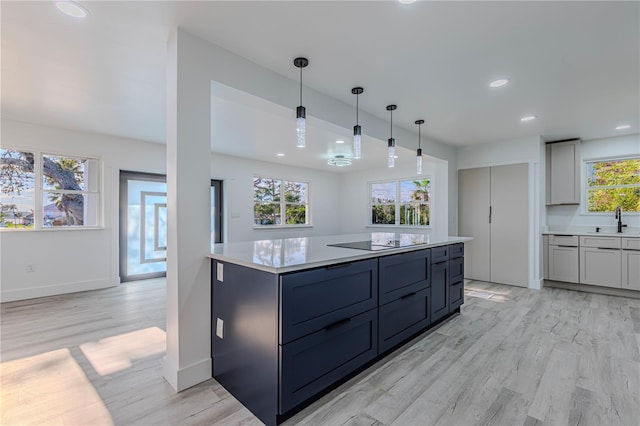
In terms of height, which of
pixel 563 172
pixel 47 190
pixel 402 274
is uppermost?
pixel 563 172

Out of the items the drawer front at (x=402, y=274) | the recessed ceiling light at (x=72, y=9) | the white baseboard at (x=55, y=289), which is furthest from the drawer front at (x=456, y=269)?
the white baseboard at (x=55, y=289)

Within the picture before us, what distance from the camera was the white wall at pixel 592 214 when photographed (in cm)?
440

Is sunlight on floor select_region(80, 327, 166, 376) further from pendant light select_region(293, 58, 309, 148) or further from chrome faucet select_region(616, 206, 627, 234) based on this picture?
chrome faucet select_region(616, 206, 627, 234)

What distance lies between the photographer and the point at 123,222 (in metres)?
4.89

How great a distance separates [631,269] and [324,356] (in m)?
4.90

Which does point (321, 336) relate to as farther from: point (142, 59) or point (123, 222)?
point (123, 222)

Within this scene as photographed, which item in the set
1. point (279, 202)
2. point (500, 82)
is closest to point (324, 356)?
point (500, 82)

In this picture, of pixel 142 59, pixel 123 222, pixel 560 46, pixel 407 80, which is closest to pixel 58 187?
pixel 123 222

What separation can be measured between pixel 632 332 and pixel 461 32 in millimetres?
3363

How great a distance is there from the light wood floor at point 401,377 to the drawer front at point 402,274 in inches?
20.6

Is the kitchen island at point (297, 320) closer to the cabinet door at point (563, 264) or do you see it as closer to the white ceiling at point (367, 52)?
the white ceiling at point (367, 52)

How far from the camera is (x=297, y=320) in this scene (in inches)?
63.7

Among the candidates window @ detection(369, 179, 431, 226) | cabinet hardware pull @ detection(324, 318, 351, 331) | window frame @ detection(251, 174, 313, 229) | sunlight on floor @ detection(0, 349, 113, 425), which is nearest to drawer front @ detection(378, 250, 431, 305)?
cabinet hardware pull @ detection(324, 318, 351, 331)

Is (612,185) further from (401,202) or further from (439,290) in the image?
(439,290)
